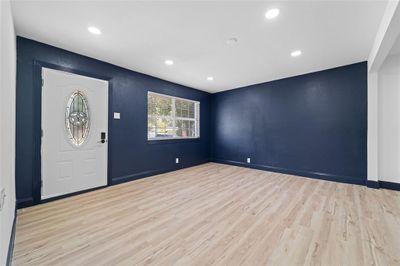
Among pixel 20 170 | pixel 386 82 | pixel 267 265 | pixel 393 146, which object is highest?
pixel 386 82

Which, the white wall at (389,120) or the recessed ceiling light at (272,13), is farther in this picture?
the white wall at (389,120)

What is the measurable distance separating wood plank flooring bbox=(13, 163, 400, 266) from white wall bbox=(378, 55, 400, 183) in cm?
49

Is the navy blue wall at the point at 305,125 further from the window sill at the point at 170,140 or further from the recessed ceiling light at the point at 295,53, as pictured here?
the recessed ceiling light at the point at 295,53

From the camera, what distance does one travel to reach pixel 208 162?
617cm

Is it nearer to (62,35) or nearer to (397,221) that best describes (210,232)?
(397,221)

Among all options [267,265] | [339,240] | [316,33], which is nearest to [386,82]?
[316,33]

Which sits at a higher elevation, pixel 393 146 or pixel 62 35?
pixel 62 35

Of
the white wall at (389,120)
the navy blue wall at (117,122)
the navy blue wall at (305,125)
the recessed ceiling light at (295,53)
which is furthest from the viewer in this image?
the navy blue wall at (305,125)

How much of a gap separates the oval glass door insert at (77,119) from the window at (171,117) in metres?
1.41

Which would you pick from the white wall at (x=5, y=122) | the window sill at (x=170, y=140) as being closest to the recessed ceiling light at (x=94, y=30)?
the white wall at (x=5, y=122)

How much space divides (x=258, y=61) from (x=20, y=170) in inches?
169

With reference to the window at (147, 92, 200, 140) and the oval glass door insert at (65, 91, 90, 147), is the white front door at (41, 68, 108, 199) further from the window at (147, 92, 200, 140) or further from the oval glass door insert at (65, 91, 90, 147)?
the window at (147, 92, 200, 140)

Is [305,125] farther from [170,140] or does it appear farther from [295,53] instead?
[170,140]

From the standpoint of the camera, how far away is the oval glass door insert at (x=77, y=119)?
3.10 m
